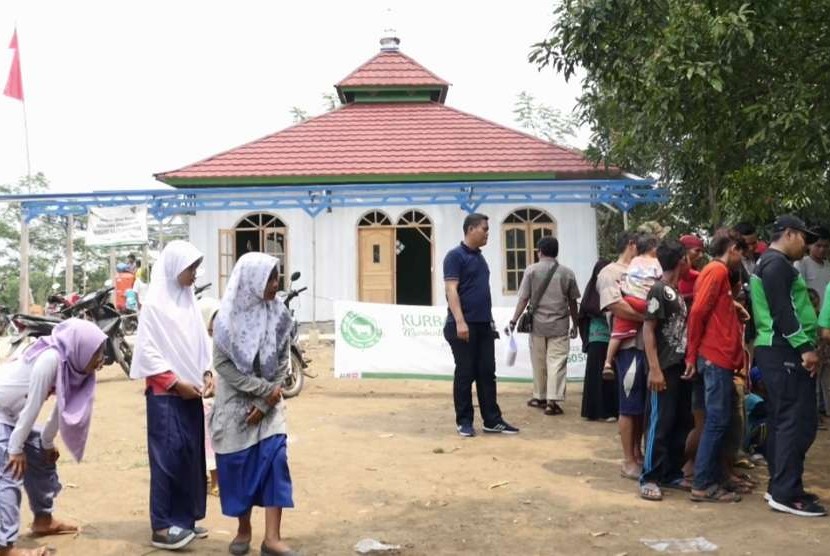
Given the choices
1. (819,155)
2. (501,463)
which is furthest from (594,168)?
(501,463)

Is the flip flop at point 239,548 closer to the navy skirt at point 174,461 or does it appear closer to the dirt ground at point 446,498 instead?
the dirt ground at point 446,498

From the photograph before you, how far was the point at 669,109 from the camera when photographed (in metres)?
6.84

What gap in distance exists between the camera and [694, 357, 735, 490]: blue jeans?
505cm

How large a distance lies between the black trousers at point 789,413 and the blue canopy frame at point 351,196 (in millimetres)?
11640

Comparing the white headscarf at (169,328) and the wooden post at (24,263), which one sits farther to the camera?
the wooden post at (24,263)

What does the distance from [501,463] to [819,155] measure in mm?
3357

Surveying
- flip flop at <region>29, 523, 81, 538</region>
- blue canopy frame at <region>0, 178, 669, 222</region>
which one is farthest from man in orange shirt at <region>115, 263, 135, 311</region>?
flip flop at <region>29, 523, 81, 538</region>

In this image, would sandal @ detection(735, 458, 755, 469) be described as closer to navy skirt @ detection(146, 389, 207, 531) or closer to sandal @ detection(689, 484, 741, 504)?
sandal @ detection(689, 484, 741, 504)

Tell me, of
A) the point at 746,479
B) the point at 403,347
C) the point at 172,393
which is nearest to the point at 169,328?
the point at 172,393

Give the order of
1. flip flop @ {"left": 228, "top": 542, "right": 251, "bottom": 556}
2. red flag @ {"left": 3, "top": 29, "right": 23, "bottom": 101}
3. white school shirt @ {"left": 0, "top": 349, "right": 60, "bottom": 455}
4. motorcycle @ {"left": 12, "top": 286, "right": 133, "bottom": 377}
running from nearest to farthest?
white school shirt @ {"left": 0, "top": 349, "right": 60, "bottom": 455}
flip flop @ {"left": 228, "top": 542, "right": 251, "bottom": 556}
motorcycle @ {"left": 12, "top": 286, "right": 133, "bottom": 377}
red flag @ {"left": 3, "top": 29, "right": 23, "bottom": 101}

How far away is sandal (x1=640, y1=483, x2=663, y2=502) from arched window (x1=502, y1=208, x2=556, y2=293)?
12342mm

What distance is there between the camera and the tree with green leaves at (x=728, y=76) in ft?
20.6

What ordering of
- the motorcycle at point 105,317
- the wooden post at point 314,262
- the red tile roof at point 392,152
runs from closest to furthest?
the motorcycle at point 105,317
the wooden post at point 314,262
the red tile roof at point 392,152

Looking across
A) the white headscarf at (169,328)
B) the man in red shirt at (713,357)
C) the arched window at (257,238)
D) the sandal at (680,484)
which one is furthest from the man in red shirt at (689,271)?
the arched window at (257,238)
